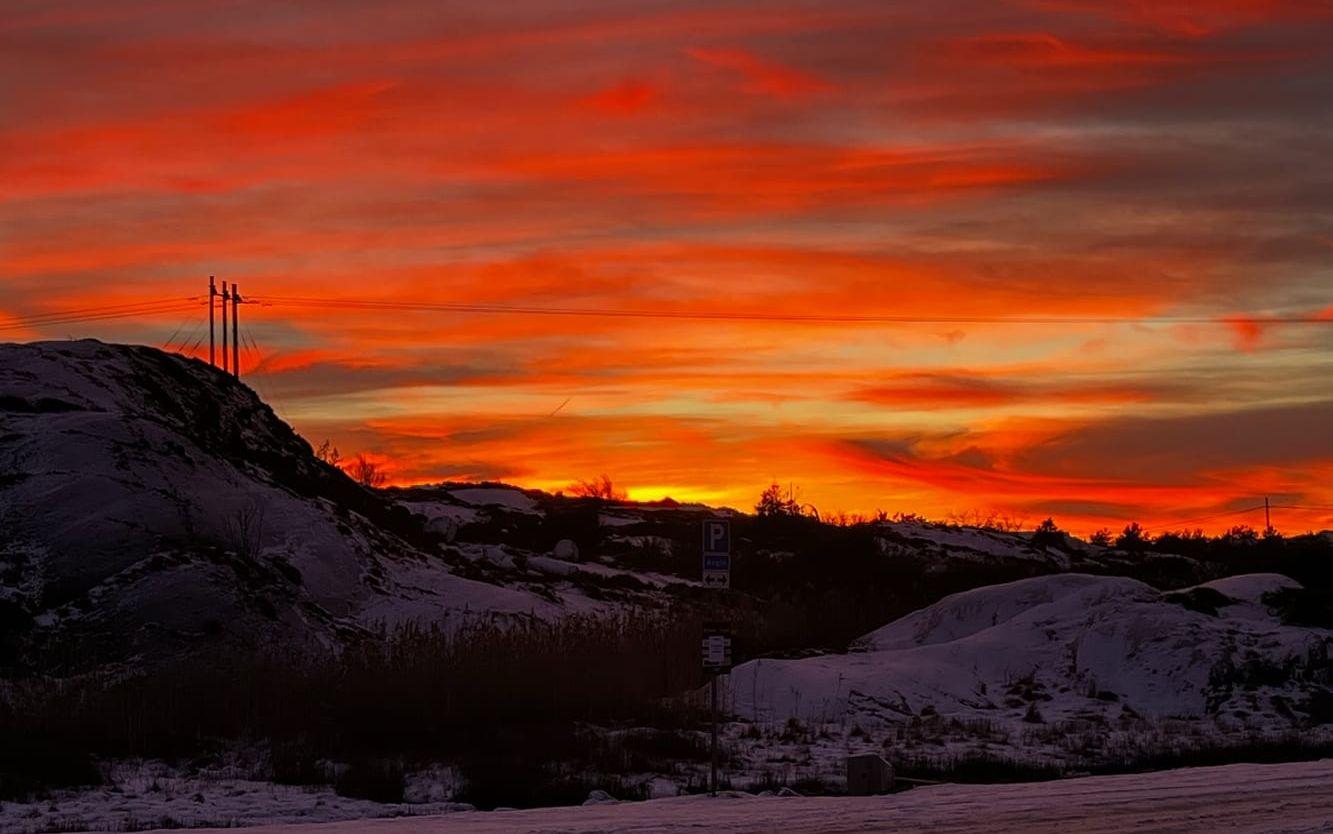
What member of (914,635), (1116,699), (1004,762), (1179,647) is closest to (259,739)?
(1004,762)

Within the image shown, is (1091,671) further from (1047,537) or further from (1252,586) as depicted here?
(1047,537)

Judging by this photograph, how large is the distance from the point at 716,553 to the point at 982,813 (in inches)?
187

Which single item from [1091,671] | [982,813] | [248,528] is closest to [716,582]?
[982,813]

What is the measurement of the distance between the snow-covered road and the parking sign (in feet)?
8.32

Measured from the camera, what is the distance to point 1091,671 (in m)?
31.0

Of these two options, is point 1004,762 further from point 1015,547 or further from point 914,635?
point 1015,547

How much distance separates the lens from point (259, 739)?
69.7 feet

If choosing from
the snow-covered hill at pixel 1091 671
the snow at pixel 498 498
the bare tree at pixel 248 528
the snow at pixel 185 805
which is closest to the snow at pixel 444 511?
the snow at pixel 498 498

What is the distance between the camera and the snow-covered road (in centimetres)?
1448

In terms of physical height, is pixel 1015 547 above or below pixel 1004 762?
above

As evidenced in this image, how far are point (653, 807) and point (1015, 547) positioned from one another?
49.9m

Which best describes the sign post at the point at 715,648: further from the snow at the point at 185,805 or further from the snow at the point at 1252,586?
the snow at the point at 1252,586

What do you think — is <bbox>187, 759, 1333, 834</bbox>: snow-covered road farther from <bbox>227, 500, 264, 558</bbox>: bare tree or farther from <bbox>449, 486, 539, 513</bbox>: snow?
<bbox>449, 486, 539, 513</bbox>: snow

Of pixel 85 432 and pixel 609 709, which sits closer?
pixel 609 709
